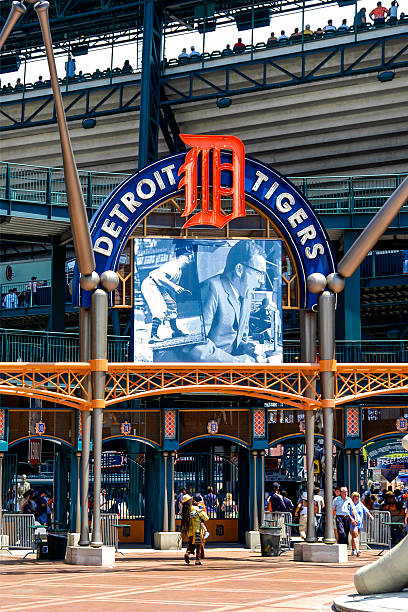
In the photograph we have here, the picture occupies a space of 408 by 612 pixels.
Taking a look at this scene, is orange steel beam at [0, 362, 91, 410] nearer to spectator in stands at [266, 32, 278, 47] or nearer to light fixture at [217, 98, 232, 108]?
light fixture at [217, 98, 232, 108]

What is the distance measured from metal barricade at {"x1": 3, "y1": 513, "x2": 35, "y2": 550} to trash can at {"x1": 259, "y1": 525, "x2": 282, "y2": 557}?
7322mm

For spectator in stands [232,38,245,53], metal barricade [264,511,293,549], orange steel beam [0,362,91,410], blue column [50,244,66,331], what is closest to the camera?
orange steel beam [0,362,91,410]

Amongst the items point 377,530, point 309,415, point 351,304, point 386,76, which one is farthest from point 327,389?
point 386,76

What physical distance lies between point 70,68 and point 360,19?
14.1 metres

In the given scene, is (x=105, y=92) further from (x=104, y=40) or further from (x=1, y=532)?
(x=1, y=532)

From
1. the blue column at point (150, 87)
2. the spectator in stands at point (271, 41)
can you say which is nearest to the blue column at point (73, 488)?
the blue column at point (150, 87)

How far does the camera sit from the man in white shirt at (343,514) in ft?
96.4

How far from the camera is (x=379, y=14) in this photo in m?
45.5

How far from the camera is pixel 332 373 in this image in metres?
A: 27.9

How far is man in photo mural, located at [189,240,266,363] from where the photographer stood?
29.9 meters

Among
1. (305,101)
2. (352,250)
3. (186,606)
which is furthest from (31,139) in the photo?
(186,606)

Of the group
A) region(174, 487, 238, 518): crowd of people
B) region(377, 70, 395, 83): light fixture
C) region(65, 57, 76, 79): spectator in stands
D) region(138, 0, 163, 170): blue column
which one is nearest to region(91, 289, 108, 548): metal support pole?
region(174, 487, 238, 518): crowd of people

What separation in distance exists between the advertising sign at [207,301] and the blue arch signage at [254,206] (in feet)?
2.62

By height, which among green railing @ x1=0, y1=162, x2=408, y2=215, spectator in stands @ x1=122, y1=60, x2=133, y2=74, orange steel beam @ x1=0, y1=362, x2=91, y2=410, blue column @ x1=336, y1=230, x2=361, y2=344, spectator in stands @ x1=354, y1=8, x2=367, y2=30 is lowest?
orange steel beam @ x1=0, y1=362, x2=91, y2=410
